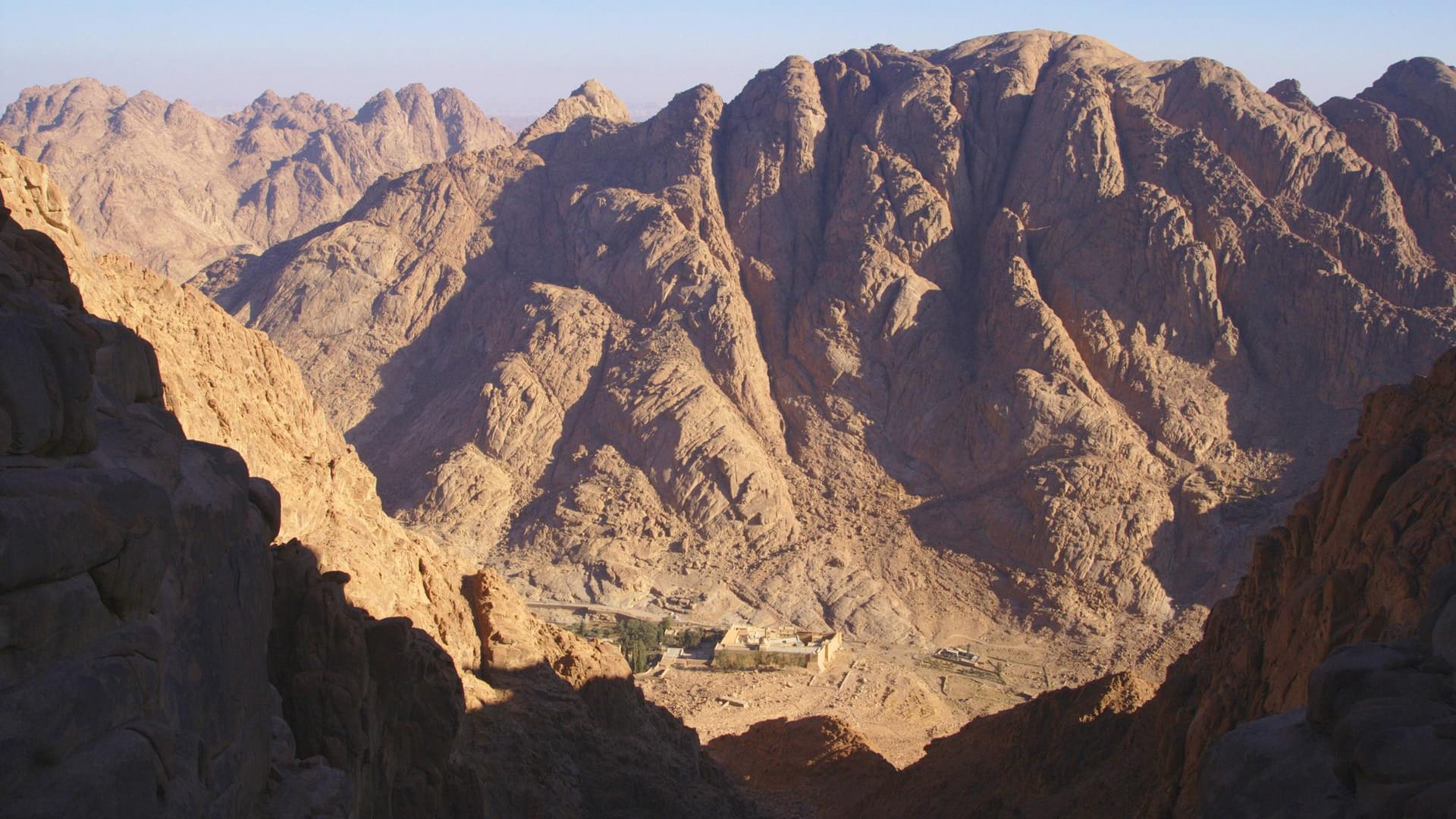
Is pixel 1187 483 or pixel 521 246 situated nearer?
pixel 1187 483

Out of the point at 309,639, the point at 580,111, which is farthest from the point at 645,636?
the point at 580,111

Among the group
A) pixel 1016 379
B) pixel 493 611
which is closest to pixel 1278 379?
pixel 1016 379

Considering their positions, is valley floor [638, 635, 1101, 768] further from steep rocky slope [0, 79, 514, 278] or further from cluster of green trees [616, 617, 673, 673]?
steep rocky slope [0, 79, 514, 278]

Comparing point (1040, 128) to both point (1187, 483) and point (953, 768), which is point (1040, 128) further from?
point (953, 768)

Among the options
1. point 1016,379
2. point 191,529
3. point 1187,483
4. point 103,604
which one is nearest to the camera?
point 103,604

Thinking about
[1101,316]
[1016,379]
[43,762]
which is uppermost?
[1101,316]

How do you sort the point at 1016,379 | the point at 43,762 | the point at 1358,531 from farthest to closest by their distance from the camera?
the point at 1016,379
the point at 1358,531
the point at 43,762
